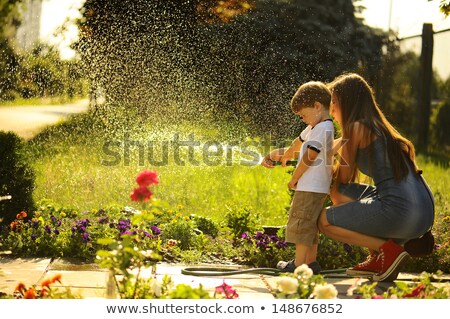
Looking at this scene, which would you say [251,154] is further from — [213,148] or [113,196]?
[113,196]

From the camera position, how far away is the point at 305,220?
441cm

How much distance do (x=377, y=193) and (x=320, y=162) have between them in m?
0.34

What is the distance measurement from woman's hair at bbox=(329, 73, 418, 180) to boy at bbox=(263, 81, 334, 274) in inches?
3.6

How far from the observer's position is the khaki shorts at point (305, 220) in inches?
173

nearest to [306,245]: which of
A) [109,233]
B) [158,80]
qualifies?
[109,233]

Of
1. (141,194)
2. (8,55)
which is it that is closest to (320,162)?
(141,194)

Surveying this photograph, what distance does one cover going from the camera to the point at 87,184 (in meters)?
7.55

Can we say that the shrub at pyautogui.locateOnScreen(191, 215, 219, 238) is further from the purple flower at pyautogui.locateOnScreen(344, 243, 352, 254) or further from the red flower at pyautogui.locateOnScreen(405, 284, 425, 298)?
the red flower at pyautogui.locateOnScreen(405, 284, 425, 298)

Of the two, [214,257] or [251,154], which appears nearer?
[214,257]

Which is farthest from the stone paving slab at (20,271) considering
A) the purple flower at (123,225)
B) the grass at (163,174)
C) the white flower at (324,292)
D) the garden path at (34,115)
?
the garden path at (34,115)

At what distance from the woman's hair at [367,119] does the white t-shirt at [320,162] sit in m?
0.10

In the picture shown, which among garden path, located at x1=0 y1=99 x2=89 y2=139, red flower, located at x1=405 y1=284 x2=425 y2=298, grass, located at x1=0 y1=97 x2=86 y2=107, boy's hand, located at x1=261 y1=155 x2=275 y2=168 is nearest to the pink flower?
red flower, located at x1=405 y1=284 x2=425 y2=298

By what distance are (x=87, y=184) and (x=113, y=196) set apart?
62cm

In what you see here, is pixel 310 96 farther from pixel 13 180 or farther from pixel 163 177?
pixel 163 177
